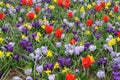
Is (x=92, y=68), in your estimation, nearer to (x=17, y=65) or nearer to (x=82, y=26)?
(x=17, y=65)

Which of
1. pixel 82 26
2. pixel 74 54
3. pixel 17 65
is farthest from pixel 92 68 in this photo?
pixel 82 26

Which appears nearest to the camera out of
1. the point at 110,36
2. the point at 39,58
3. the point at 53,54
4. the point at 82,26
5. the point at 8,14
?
the point at 39,58

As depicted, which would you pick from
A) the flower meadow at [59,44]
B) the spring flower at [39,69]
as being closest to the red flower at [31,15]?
the flower meadow at [59,44]

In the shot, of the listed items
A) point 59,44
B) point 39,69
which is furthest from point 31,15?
point 39,69

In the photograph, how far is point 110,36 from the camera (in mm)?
5750

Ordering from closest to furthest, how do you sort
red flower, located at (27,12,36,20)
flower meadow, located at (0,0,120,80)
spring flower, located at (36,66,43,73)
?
spring flower, located at (36,66,43,73)
flower meadow, located at (0,0,120,80)
red flower, located at (27,12,36,20)

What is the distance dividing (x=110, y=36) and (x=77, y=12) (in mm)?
1693

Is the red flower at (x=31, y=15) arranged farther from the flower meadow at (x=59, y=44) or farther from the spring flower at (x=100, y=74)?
the spring flower at (x=100, y=74)

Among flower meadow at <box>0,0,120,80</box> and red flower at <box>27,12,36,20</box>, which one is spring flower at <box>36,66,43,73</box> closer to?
flower meadow at <box>0,0,120,80</box>

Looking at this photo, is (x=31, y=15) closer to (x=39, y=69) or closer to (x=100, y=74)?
(x=39, y=69)

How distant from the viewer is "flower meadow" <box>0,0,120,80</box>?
479 cm

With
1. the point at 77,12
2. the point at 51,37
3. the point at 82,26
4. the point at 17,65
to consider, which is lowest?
the point at 17,65

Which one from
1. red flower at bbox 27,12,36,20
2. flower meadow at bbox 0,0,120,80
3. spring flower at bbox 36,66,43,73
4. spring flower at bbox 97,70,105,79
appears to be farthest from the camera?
red flower at bbox 27,12,36,20

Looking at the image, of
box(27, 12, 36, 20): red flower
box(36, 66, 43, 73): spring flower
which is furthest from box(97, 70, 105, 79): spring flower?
box(27, 12, 36, 20): red flower
